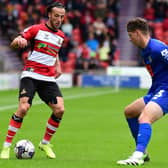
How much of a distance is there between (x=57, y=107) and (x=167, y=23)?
877 inches

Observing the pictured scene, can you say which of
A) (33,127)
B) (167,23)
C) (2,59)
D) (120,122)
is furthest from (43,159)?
(167,23)

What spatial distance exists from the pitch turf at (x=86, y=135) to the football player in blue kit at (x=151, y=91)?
0.36 metres

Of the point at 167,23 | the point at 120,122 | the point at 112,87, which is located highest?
the point at 120,122

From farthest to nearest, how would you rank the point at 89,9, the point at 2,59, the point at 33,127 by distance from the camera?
the point at 89,9 < the point at 2,59 < the point at 33,127

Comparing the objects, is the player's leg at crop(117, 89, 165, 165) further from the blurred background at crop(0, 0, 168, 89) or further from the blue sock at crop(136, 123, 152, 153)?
the blurred background at crop(0, 0, 168, 89)

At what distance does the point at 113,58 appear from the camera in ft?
104

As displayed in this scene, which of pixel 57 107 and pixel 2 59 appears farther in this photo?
pixel 2 59

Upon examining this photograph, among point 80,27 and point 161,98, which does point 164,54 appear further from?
point 80,27

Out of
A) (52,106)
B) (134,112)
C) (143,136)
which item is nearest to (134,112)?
(134,112)

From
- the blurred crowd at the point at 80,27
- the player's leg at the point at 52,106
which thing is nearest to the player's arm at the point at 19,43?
the player's leg at the point at 52,106

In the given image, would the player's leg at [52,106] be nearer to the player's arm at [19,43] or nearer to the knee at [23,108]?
the knee at [23,108]

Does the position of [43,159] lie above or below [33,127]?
above

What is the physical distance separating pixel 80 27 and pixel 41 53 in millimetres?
22926

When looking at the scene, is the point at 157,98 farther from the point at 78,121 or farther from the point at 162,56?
the point at 78,121
